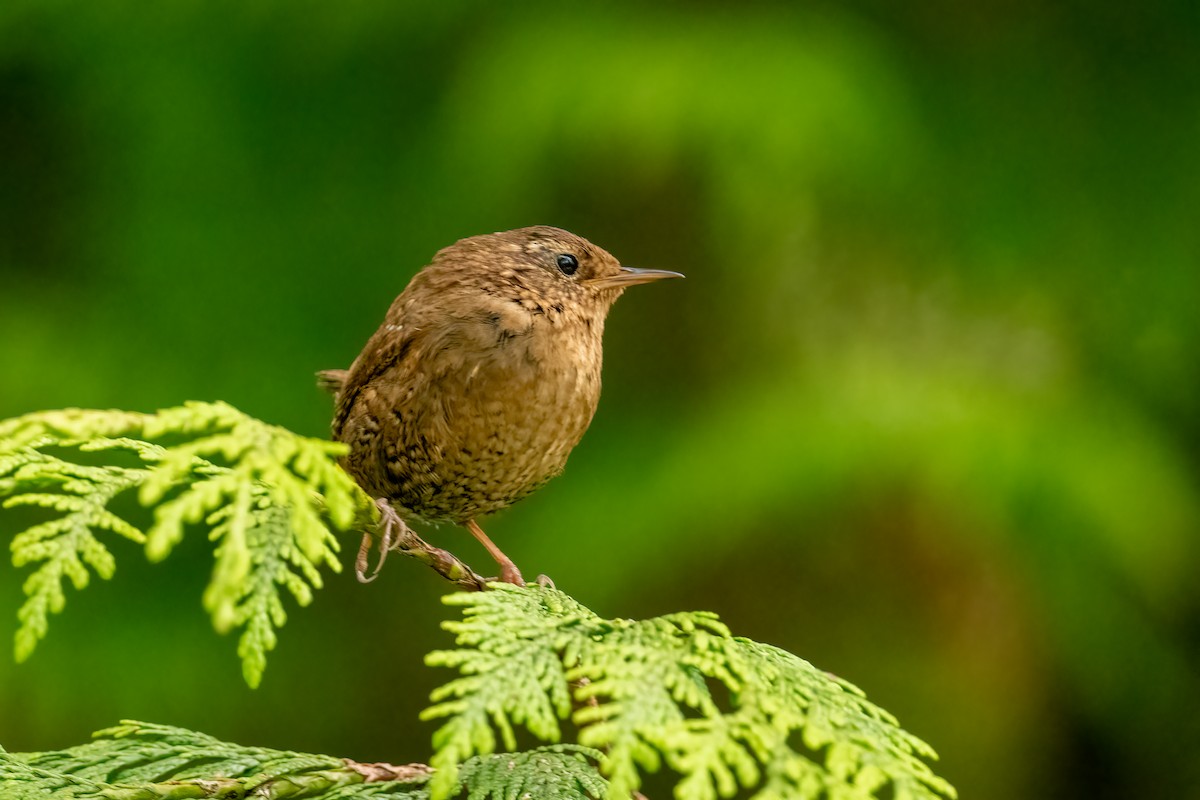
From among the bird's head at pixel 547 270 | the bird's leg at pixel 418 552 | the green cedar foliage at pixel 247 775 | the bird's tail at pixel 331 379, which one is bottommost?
the green cedar foliage at pixel 247 775

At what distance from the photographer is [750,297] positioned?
3.64 meters

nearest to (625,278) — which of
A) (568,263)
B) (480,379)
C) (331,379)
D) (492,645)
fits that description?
(568,263)

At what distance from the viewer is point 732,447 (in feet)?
10.8

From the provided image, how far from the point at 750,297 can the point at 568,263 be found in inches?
53.6

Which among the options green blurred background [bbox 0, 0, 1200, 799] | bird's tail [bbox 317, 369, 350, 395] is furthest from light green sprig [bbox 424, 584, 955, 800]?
green blurred background [bbox 0, 0, 1200, 799]

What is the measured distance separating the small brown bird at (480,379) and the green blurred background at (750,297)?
1.02m

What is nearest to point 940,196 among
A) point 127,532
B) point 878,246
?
point 878,246

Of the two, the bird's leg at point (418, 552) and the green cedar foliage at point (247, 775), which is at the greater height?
the bird's leg at point (418, 552)

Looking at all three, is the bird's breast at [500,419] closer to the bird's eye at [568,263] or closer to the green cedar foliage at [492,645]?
the bird's eye at [568,263]

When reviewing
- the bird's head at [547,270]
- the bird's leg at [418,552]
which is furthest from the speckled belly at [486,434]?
the bird's leg at [418,552]

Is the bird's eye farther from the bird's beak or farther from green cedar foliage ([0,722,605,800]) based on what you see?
green cedar foliage ([0,722,605,800])

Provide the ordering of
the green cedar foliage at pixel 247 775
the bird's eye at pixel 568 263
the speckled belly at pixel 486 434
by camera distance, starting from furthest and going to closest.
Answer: the bird's eye at pixel 568 263
the speckled belly at pixel 486 434
the green cedar foliage at pixel 247 775

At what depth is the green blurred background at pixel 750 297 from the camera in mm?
3227

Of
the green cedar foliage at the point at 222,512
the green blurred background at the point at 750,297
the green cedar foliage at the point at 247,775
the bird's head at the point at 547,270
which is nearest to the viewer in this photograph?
the green cedar foliage at the point at 222,512
